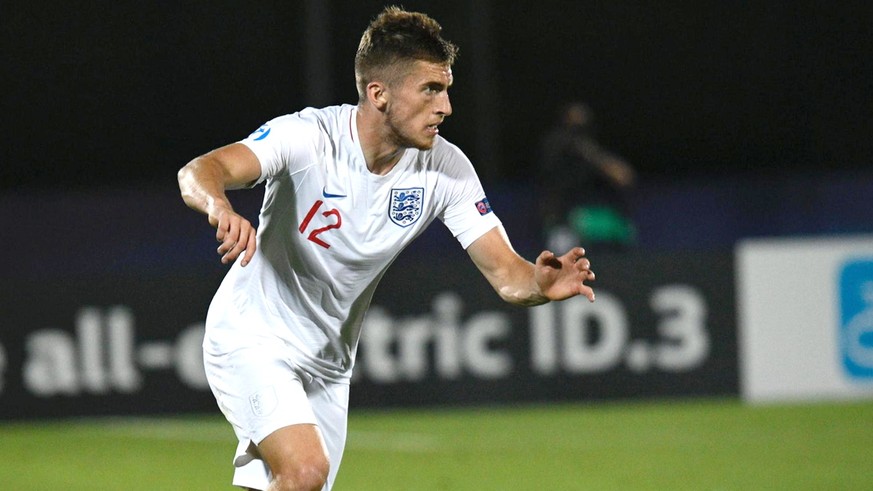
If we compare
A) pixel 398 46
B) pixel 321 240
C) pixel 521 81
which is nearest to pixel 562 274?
pixel 321 240

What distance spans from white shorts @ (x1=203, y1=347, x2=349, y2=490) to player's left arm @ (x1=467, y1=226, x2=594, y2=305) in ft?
2.41

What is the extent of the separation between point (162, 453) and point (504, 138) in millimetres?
8355

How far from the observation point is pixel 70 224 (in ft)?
49.0

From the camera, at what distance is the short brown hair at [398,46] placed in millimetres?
4984

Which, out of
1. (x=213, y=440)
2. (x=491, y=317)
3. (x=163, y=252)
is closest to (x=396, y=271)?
(x=491, y=317)

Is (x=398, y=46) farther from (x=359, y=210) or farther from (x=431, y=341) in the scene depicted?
(x=431, y=341)

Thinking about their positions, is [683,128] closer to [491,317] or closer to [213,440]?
[491,317]

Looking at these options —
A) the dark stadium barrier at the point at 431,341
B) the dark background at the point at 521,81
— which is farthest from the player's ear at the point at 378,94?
the dark background at the point at 521,81

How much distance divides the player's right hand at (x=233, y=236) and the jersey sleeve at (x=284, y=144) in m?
0.54

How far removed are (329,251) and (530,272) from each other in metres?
0.70

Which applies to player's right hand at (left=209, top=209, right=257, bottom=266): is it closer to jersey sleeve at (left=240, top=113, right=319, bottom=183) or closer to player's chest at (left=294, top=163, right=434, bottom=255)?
jersey sleeve at (left=240, top=113, right=319, bottom=183)

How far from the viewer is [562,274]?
5.01 m

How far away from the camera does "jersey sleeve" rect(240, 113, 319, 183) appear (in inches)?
189

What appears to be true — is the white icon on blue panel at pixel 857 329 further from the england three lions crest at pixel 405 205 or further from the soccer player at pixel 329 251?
the england three lions crest at pixel 405 205
